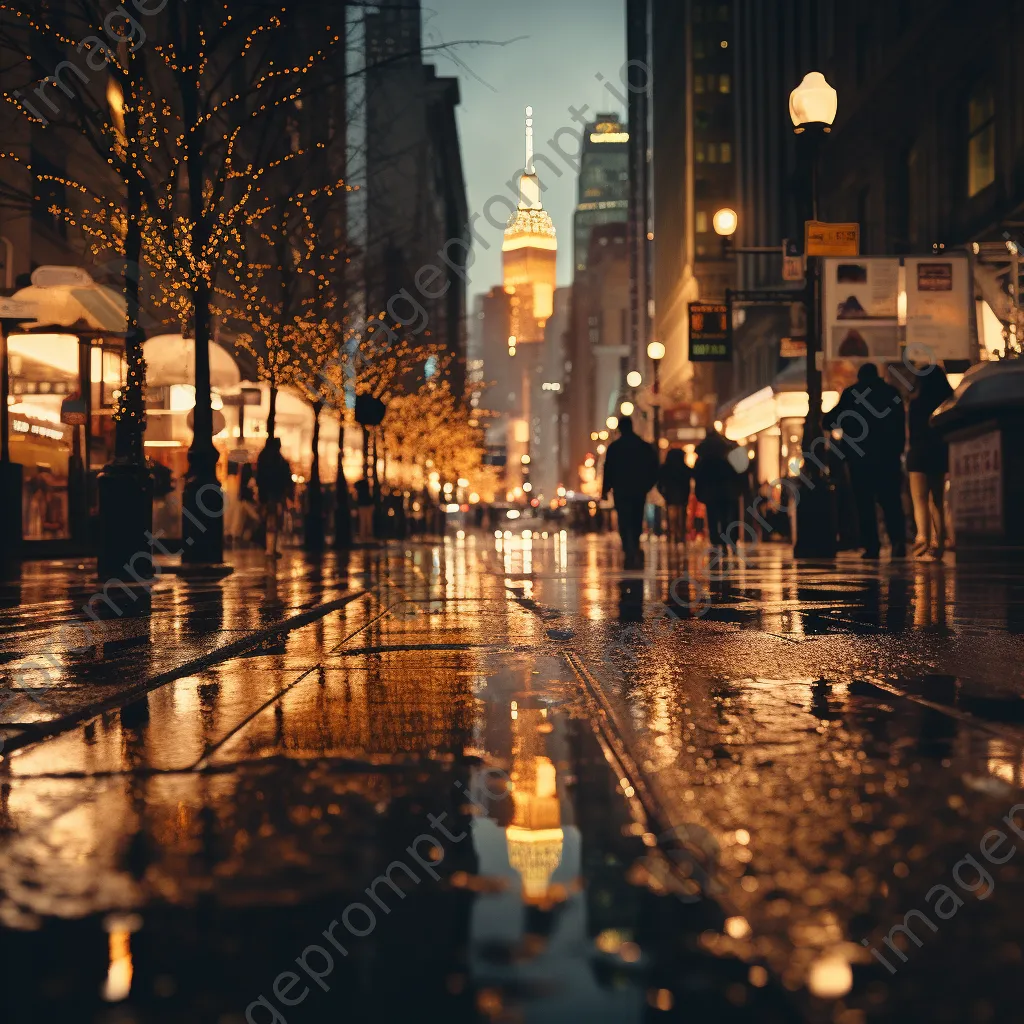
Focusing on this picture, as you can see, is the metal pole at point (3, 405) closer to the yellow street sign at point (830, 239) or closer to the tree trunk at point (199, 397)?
the tree trunk at point (199, 397)

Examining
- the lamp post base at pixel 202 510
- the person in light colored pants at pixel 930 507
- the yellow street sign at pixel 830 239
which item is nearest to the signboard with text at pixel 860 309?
the yellow street sign at pixel 830 239

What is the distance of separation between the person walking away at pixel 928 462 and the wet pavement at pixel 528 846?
12054 millimetres

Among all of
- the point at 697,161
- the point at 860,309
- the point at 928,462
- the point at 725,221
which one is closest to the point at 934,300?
the point at 860,309

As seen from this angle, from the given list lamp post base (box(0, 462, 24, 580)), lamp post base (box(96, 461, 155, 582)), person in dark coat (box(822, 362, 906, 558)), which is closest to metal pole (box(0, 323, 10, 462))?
lamp post base (box(0, 462, 24, 580))

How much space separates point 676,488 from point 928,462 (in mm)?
12794

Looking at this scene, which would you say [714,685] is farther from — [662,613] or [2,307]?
[2,307]

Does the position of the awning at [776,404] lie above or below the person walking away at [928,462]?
Answer: above

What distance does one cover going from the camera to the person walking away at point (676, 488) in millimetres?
29969

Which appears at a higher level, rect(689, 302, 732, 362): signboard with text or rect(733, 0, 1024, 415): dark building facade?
rect(733, 0, 1024, 415): dark building facade

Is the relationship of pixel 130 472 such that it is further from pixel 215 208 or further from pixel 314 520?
pixel 314 520

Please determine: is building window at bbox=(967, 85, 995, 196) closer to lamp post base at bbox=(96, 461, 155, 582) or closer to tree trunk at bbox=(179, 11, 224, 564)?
tree trunk at bbox=(179, 11, 224, 564)

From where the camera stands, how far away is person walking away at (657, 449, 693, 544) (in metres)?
30.0

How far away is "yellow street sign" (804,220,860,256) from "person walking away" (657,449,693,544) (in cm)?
936

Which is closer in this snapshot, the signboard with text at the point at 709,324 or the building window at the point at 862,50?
the signboard with text at the point at 709,324
